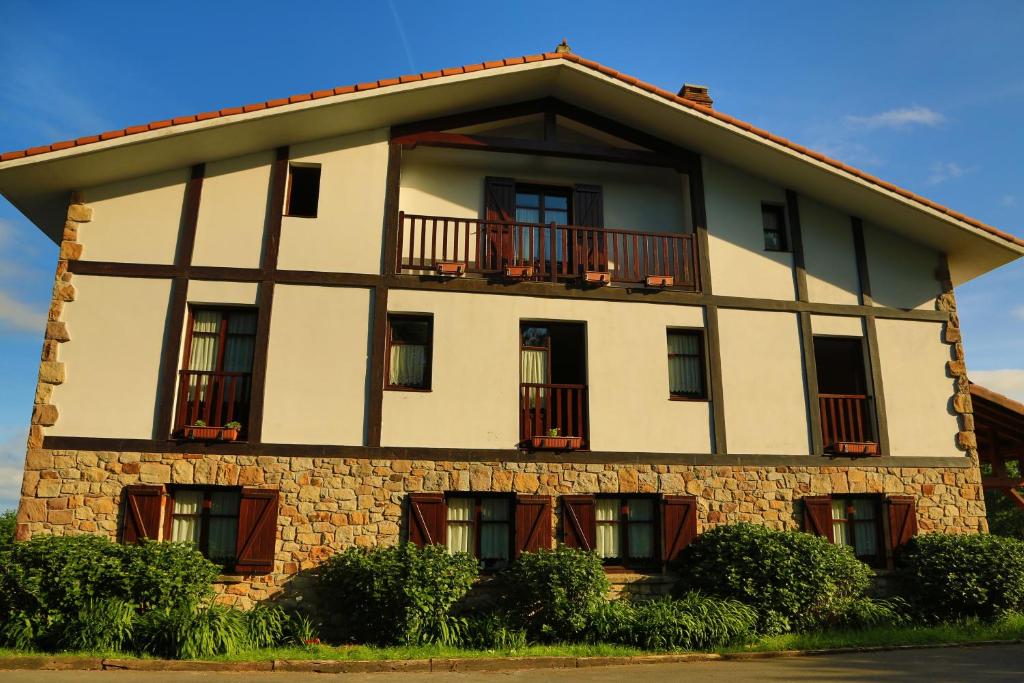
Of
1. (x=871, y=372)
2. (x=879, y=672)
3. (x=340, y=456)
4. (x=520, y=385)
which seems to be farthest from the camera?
(x=871, y=372)

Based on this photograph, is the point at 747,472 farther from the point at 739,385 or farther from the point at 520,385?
the point at 520,385

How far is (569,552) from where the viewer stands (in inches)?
463

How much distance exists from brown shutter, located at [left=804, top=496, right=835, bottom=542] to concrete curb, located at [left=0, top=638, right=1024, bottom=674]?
339 centimetres

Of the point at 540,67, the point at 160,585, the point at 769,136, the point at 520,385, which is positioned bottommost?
the point at 160,585

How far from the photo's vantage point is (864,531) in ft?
45.1

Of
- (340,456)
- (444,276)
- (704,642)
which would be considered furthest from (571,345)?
(704,642)

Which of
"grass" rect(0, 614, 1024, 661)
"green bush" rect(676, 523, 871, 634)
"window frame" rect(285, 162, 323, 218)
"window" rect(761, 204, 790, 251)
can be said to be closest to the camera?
"grass" rect(0, 614, 1024, 661)

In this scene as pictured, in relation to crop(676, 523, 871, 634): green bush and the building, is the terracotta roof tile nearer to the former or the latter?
Result: the building

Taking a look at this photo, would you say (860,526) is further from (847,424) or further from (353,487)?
(353,487)

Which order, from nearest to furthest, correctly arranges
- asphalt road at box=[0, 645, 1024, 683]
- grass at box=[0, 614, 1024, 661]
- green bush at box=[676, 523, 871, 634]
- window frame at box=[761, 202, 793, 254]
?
asphalt road at box=[0, 645, 1024, 683]
grass at box=[0, 614, 1024, 661]
green bush at box=[676, 523, 871, 634]
window frame at box=[761, 202, 793, 254]

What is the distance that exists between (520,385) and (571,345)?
81.7 inches

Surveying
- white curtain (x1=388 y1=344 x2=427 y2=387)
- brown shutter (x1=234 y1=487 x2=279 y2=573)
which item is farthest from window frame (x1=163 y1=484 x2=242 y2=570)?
white curtain (x1=388 y1=344 x2=427 y2=387)

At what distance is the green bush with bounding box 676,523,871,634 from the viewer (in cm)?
1178

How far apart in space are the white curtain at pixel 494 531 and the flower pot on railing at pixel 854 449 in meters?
5.89
